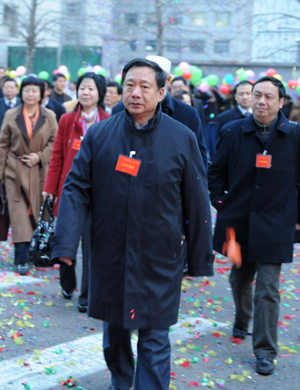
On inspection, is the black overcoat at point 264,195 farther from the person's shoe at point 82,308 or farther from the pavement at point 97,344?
the person's shoe at point 82,308

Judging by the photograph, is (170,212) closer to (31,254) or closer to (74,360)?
(74,360)

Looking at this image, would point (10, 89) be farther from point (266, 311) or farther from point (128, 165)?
point (128, 165)

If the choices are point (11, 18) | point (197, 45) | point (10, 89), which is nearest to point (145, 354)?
point (10, 89)

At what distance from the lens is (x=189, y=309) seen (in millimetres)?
6695

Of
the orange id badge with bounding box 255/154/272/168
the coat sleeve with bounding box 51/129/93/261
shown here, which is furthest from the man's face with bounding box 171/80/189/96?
the coat sleeve with bounding box 51/129/93/261

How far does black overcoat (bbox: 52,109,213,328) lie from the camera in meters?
3.92

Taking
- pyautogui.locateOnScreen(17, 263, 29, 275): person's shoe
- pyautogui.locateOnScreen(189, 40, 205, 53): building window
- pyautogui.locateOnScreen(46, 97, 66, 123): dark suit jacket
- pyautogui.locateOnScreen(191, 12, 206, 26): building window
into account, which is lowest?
pyautogui.locateOnScreen(17, 263, 29, 275): person's shoe

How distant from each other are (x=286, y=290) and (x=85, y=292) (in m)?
2.36

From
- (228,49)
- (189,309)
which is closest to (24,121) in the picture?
(189,309)

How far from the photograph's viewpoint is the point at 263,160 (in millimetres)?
5215

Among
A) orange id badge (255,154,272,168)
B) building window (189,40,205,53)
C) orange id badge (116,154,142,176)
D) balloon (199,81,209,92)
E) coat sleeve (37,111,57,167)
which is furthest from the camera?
building window (189,40,205,53)

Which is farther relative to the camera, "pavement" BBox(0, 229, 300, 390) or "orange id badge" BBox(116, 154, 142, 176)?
"pavement" BBox(0, 229, 300, 390)

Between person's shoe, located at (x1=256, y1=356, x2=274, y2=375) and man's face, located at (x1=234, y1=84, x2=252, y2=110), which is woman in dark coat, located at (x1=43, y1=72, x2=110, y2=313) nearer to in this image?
person's shoe, located at (x1=256, y1=356, x2=274, y2=375)

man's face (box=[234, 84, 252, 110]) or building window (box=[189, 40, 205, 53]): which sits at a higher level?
building window (box=[189, 40, 205, 53])
